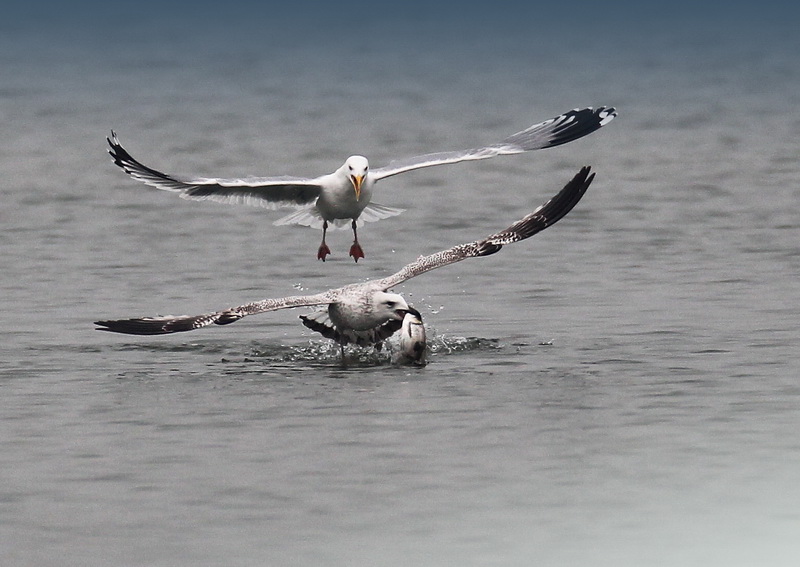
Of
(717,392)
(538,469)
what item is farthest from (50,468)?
(717,392)

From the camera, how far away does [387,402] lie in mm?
16031

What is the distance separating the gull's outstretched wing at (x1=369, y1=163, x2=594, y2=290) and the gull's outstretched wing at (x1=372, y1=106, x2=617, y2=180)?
850 millimetres

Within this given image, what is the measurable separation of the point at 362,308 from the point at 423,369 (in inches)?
37.4

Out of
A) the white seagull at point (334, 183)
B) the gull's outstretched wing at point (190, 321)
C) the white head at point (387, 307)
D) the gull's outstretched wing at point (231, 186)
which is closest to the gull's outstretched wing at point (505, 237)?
the white head at point (387, 307)

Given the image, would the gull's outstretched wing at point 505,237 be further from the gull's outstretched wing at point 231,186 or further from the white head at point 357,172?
the gull's outstretched wing at point 231,186

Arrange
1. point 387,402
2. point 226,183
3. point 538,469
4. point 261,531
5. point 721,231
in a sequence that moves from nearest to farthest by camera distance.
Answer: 1. point 261,531
2. point 538,469
3. point 387,402
4. point 226,183
5. point 721,231

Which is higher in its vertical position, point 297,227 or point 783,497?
point 297,227

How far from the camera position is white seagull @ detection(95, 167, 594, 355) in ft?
57.7

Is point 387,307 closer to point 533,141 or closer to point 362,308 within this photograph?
point 362,308

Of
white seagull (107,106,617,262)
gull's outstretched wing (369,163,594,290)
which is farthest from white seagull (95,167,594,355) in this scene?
white seagull (107,106,617,262)

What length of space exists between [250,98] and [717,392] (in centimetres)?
3166

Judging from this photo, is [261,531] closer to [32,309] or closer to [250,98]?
[32,309]

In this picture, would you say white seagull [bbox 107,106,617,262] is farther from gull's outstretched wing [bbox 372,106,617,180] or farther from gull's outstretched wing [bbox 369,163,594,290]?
gull's outstretched wing [bbox 369,163,594,290]

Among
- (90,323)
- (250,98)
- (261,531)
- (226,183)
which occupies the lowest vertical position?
(261,531)
